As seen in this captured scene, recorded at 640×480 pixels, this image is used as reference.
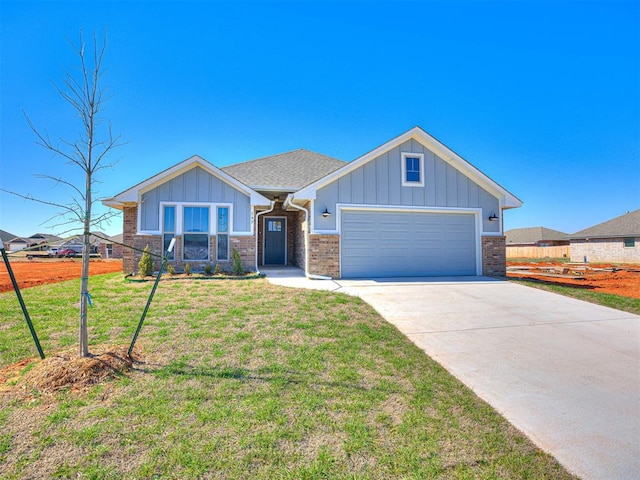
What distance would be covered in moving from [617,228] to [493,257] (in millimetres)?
24152

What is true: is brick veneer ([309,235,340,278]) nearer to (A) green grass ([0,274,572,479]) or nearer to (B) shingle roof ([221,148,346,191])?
(B) shingle roof ([221,148,346,191])

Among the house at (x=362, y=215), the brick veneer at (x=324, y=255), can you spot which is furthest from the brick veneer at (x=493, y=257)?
the brick veneer at (x=324, y=255)

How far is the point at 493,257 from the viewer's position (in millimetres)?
11125

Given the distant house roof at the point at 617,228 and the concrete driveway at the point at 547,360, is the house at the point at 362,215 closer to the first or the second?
the concrete driveway at the point at 547,360

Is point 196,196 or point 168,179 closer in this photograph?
point 168,179

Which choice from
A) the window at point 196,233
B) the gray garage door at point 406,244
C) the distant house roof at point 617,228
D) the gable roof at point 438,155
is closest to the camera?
the gable roof at point 438,155

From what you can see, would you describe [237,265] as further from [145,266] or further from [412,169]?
[412,169]

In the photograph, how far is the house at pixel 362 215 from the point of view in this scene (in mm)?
10211

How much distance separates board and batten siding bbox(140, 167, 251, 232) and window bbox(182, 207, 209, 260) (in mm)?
436

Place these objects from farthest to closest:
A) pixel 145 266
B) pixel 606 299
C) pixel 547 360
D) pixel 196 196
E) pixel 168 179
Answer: pixel 196 196, pixel 168 179, pixel 145 266, pixel 606 299, pixel 547 360

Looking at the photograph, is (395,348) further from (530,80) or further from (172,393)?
(530,80)

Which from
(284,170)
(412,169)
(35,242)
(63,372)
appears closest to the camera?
(63,372)

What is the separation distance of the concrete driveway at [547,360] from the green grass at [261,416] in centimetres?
31

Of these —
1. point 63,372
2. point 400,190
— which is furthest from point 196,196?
point 63,372
